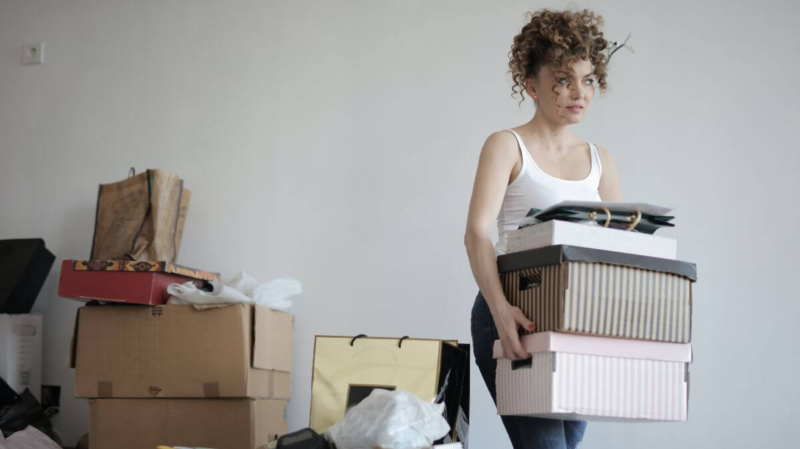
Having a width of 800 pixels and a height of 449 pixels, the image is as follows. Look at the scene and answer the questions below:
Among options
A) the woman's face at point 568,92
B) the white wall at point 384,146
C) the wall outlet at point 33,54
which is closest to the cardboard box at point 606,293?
the woman's face at point 568,92

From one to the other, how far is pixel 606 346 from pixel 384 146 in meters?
1.71

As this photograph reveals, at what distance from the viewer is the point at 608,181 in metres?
1.58

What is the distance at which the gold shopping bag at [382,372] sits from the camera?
1797mm

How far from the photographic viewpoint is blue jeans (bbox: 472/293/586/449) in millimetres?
1343

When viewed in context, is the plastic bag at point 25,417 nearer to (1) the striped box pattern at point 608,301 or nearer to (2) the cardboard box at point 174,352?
(2) the cardboard box at point 174,352

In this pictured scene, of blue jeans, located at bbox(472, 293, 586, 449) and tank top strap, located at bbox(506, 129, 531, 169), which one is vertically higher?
tank top strap, located at bbox(506, 129, 531, 169)

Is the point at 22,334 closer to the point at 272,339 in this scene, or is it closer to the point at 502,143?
the point at 272,339

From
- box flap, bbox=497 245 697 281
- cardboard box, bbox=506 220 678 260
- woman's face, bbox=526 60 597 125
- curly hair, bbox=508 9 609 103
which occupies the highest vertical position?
curly hair, bbox=508 9 609 103

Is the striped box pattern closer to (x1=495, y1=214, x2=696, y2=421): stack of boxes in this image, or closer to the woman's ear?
(x1=495, y1=214, x2=696, y2=421): stack of boxes

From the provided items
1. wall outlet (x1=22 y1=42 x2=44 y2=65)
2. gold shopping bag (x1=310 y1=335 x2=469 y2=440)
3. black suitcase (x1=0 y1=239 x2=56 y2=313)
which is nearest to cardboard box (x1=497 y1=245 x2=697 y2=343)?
gold shopping bag (x1=310 y1=335 x2=469 y2=440)

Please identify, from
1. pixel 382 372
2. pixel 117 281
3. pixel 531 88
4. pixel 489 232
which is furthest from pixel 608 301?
pixel 117 281

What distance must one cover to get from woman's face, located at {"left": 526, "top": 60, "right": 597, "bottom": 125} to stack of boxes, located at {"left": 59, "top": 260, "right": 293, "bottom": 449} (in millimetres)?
1338

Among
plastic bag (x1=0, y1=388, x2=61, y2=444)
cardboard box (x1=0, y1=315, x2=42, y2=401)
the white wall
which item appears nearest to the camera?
the white wall

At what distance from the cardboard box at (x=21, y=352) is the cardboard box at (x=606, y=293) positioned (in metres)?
2.33
